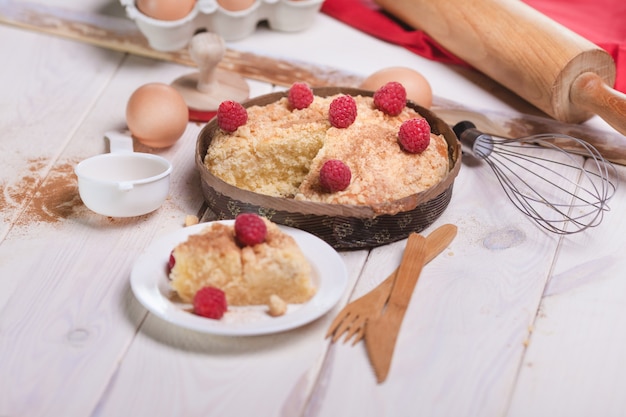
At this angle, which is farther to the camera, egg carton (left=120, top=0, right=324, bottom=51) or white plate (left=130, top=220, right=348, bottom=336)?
egg carton (left=120, top=0, right=324, bottom=51)

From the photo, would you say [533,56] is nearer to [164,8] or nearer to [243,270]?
[164,8]

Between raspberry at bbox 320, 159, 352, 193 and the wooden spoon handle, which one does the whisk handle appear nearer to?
the wooden spoon handle

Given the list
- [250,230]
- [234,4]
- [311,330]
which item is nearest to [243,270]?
[250,230]

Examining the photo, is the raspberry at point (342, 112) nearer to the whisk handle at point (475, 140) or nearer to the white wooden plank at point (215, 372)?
the whisk handle at point (475, 140)

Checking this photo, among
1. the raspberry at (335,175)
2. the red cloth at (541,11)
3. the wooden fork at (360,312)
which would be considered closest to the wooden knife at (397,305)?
the wooden fork at (360,312)

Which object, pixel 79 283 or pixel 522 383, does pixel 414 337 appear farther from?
pixel 79 283

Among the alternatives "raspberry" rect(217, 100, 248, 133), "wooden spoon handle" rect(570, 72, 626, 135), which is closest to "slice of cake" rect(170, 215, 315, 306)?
"raspberry" rect(217, 100, 248, 133)

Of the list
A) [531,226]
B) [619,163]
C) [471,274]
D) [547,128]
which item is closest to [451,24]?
[547,128]
